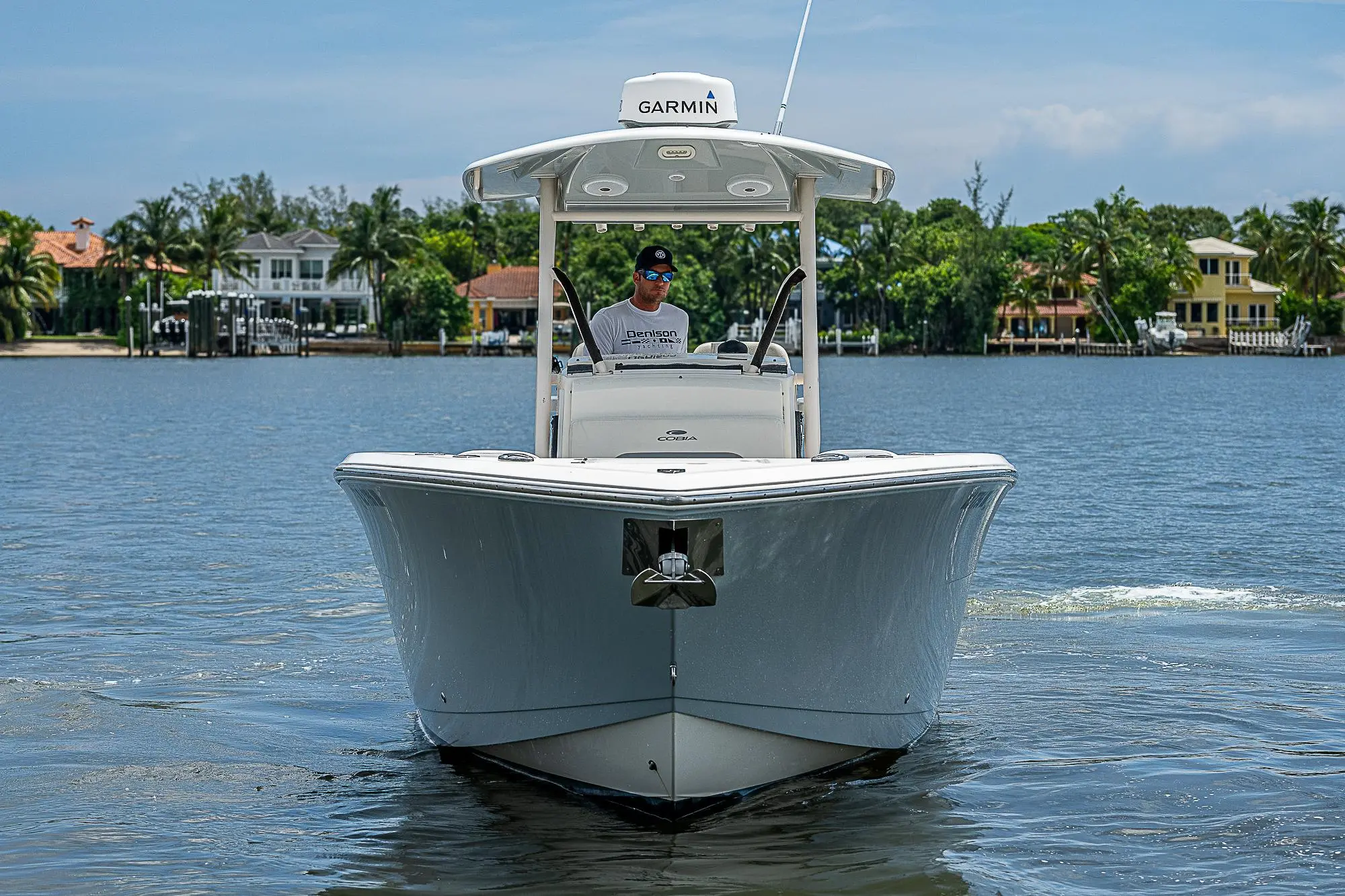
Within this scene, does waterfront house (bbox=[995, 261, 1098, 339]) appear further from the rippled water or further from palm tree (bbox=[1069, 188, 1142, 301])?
the rippled water

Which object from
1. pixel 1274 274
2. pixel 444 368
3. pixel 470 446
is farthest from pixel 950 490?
pixel 1274 274

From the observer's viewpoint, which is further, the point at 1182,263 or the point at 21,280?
the point at 1182,263

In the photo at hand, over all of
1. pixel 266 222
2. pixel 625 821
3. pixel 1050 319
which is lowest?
pixel 625 821

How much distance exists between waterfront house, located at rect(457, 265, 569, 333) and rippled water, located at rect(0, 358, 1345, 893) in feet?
308

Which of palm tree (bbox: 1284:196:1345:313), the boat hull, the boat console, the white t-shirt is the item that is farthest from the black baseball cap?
palm tree (bbox: 1284:196:1345:313)

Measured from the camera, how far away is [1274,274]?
13012cm

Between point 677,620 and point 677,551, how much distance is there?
1.29 ft

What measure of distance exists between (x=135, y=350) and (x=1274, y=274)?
8582cm

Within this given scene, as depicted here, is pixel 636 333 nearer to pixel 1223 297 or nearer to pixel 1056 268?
pixel 1056 268

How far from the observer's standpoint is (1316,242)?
119875mm

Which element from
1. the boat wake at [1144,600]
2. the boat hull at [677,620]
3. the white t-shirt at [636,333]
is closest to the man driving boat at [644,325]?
the white t-shirt at [636,333]

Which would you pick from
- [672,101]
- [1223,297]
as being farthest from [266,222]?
[672,101]

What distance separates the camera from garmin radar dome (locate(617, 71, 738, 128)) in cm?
804

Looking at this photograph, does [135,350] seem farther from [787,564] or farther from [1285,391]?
[787,564]
